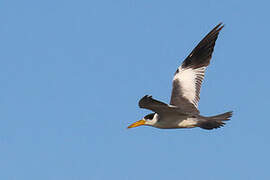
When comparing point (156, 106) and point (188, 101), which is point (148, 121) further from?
point (188, 101)

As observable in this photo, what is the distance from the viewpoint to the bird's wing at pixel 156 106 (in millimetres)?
11344

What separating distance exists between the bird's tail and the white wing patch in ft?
7.31

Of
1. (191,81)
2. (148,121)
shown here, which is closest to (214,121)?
(148,121)

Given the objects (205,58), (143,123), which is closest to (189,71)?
(205,58)

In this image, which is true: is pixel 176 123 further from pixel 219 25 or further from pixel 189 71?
pixel 219 25

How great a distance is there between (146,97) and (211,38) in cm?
646

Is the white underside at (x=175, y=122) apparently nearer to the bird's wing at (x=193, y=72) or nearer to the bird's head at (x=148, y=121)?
the bird's head at (x=148, y=121)

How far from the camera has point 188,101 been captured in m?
15.7

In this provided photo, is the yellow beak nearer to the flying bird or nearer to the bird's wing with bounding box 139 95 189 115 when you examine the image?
the flying bird

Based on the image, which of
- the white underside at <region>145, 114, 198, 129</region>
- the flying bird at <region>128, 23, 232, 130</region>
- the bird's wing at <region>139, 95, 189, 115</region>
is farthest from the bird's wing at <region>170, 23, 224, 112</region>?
the bird's wing at <region>139, 95, 189, 115</region>

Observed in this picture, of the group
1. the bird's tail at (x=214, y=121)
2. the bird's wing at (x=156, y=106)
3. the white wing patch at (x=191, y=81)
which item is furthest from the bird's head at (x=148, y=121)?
the white wing patch at (x=191, y=81)

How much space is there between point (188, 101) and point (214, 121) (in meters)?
2.64

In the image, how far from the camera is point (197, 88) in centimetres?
1634

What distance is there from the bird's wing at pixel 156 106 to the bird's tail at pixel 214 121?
0.60 meters
